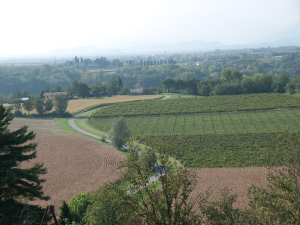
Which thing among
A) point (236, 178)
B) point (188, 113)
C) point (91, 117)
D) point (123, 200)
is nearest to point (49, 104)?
point (91, 117)

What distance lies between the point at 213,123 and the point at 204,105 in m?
12.3

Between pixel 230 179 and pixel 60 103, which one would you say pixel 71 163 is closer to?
pixel 230 179

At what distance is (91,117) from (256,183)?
41611 millimetres

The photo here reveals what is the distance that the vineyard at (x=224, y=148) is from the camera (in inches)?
1294

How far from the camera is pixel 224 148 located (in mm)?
37250

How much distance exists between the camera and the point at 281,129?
43125 mm

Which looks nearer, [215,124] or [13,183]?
[13,183]

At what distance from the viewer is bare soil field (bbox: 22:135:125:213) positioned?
2653 centimetres

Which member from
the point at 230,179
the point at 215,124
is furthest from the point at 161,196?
the point at 215,124

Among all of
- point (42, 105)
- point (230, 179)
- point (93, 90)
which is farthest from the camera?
point (93, 90)

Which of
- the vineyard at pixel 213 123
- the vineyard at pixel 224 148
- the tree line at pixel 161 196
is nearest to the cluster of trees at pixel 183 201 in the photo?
the tree line at pixel 161 196

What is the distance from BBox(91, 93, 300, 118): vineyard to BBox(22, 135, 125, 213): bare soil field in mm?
16952

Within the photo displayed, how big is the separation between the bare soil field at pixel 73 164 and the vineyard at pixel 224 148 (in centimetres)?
706

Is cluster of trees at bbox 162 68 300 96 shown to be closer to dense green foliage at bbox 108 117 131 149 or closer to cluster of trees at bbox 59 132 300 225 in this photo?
dense green foliage at bbox 108 117 131 149
